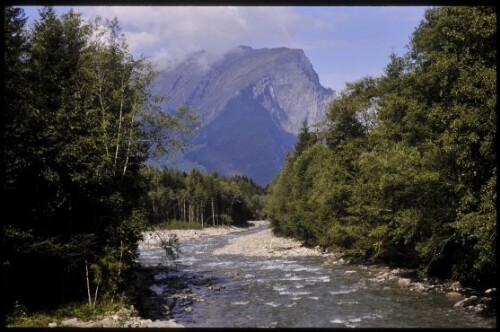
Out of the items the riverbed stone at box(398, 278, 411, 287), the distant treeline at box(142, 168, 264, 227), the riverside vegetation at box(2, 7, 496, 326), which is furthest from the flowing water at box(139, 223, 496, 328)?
the distant treeline at box(142, 168, 264, 227)

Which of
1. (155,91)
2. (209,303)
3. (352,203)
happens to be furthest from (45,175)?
(352,203)

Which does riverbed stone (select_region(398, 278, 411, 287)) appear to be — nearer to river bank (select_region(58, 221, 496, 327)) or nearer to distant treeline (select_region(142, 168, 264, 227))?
river bank (select_region(58, 221, 496, 327))

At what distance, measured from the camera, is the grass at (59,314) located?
624 inches

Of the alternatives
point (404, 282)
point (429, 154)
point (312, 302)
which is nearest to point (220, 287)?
point (312, 302)

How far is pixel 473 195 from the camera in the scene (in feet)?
61.6

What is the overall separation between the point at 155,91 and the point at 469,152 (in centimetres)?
1634

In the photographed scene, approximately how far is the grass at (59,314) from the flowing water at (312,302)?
10.7ft

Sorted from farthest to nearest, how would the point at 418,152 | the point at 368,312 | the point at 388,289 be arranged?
the point at 388,289 < the point at 418,152 < the point at 368,312

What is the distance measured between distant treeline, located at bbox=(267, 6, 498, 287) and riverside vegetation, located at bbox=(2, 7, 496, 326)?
9 centimetres

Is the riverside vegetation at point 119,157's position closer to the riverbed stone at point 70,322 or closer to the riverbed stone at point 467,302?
the riverbed stone at point 70,322

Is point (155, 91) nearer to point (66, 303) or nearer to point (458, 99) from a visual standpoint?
point (66, 303)

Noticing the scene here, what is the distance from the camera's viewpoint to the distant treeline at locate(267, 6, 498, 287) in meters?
17.1

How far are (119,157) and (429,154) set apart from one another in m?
15.0

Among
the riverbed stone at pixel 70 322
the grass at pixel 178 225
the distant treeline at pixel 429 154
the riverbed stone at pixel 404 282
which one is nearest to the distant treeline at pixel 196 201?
the grass at pixel 178 225
